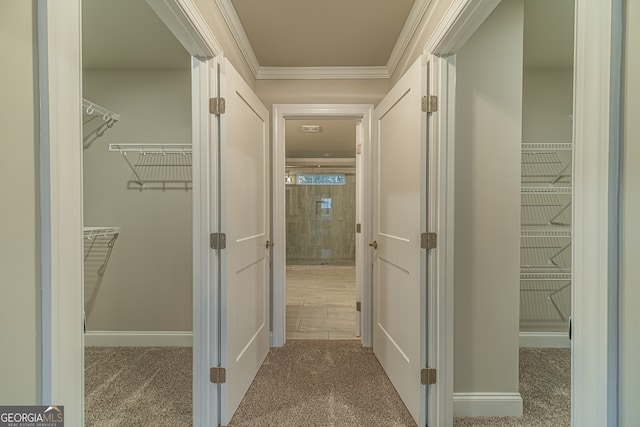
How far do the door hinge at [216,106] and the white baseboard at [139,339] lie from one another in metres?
1.94

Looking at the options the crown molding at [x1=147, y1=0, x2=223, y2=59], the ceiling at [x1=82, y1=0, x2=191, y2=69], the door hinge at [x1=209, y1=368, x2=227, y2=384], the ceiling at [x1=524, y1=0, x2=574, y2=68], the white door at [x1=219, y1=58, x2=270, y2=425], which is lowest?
the door hinge at [x1=209, y1=368, x2=227, y2=384]

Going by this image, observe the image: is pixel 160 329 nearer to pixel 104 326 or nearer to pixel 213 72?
pixel 104 326

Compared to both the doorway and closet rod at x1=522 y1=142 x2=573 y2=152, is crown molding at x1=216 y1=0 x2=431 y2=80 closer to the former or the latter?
closet rod at x1=522 y1=142 x2=573 y2=152

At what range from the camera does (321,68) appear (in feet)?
8.33

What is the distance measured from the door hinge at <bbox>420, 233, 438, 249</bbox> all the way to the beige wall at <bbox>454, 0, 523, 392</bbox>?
8.5 inches

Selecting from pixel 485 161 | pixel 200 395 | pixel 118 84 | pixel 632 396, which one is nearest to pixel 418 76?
pixel 485 161

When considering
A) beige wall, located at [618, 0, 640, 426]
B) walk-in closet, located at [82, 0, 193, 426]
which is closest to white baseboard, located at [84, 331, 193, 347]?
walk-in closet, located at [82, 0, 193, 426]

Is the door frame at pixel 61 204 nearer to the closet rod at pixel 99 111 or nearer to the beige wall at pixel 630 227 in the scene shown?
the beige wall at pixel 630 227

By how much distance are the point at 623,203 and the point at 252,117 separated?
1.89 m

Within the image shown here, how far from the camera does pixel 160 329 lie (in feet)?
8.27

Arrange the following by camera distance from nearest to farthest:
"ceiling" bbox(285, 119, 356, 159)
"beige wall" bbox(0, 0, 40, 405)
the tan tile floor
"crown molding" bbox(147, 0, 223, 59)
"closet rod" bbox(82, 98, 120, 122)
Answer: "beige wall" bbox(0, 0, 40, 405) → "crown molding" bbox(147, 0, 223, 59) → "closet rod" bbox(82, 98, 120, 122) → the tan tile floor → "ceiling" bbox(285, 119, 356, 159)

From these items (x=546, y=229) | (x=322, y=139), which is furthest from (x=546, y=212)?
(x=322, y=139)

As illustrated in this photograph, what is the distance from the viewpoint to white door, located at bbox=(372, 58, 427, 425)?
1555 mm

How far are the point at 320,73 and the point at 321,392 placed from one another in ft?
8.19
